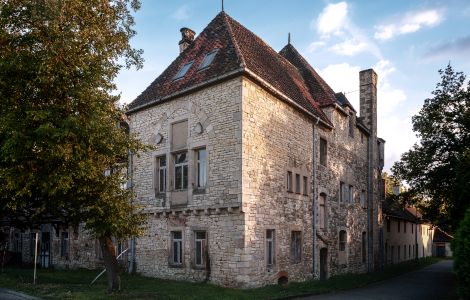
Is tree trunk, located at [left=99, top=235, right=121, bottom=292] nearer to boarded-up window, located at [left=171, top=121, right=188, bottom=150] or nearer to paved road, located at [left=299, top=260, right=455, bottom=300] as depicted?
boarded-up window, located at [left=171, top=121, right=188, bottom=150]

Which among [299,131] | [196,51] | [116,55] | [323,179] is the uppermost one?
[196,51]

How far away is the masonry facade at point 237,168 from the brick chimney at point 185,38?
0.08 metres

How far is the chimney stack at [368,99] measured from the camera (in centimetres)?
2927

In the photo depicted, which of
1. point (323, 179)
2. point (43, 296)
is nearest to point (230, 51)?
point (323, 179)

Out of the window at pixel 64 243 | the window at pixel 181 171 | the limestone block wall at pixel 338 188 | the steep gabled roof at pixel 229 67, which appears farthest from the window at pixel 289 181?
the window at pixel 64 243

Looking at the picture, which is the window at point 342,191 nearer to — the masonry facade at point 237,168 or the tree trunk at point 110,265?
the masonry facade at point 237,168

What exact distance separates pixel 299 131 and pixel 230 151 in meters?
4.75

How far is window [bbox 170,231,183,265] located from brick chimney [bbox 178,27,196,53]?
→ 411 inches

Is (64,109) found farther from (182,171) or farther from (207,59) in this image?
(207,59)

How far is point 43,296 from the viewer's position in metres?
13.7

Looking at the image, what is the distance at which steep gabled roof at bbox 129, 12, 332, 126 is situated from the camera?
17312mm

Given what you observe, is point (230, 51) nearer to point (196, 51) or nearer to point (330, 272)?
point (196, 51)

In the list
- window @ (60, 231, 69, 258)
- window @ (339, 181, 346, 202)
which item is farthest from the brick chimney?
window @ (60, 231, 69, 258)

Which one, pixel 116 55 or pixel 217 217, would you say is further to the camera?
pixel 217 217
